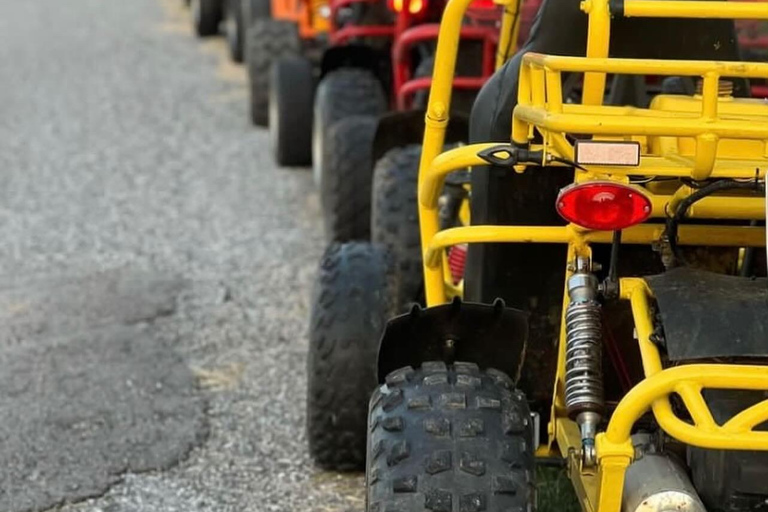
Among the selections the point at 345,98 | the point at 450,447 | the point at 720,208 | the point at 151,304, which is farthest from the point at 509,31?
the point at 345,98

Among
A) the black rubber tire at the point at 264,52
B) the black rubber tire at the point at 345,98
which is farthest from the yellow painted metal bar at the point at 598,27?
the black rubber tire at the point at 264,52

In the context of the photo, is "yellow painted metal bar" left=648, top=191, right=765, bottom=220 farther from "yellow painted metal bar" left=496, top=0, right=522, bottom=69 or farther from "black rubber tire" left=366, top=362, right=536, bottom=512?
"yellow painted metal bar" left=496, top=0, right=522, bottom=69

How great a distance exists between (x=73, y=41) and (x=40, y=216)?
6.22 metres

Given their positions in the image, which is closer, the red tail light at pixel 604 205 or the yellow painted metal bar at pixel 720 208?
the red tail light at pixel 604 205

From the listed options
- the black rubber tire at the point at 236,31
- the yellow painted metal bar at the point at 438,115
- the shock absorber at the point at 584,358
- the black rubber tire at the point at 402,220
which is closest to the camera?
the shock absorber at the point at 584,358

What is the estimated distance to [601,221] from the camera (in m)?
2.68

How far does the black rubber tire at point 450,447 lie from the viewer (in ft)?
8.89

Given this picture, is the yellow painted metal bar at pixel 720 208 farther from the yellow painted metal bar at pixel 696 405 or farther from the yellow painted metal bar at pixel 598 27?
the yellow painted metal bar at pixel 696 405

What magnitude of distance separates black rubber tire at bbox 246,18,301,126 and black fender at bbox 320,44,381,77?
1664 millimetres

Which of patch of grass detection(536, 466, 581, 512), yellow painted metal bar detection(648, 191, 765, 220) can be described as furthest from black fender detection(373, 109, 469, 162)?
yellow painted metal bar detection(648, 191, 765, 220)

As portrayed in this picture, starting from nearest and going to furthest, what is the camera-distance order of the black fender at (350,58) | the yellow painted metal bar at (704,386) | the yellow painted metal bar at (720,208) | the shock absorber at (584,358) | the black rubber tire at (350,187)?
the yellow painted metal bar at (704,386) → the shock absorber at (584,358) → the yellow painted metal bar at (720,208) → the black rubber tire at (350,187) → the black fender at (350,58)

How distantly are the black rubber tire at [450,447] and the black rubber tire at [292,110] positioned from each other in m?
5.15

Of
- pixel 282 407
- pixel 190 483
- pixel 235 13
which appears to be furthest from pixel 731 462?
pixel 235 13

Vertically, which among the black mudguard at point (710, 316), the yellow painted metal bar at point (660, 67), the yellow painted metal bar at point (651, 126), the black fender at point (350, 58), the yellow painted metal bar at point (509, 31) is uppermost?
the yellow painted metal bar at point (660, 67)
